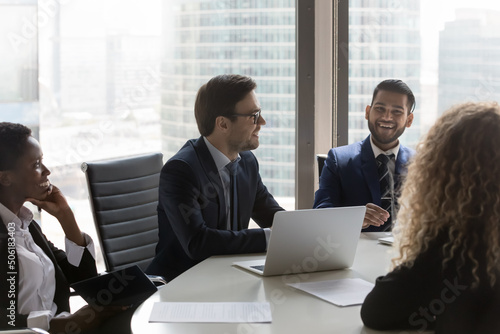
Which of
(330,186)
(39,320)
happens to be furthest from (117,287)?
(330,186)

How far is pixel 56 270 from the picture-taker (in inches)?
96.3

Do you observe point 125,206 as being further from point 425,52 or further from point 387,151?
point 425,52

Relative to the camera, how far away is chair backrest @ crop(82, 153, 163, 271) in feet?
9.66

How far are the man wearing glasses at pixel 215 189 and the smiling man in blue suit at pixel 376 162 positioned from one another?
0.44 metres

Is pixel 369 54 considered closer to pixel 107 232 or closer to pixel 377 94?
pixel 377 94

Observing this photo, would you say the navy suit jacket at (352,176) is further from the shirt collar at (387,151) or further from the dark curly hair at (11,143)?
the dark curly hair at (11,143)

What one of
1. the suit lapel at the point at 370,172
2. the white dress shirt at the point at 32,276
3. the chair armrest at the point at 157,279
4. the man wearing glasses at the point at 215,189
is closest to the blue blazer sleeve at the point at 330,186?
the suit lapel at the point at 370,172

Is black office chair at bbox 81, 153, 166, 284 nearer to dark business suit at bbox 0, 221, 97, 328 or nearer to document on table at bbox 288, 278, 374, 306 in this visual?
dark business suit at bbox 0, 221, 97, 328

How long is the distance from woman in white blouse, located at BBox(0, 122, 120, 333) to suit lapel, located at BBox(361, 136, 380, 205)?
149 centimetres

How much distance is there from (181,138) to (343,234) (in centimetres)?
222

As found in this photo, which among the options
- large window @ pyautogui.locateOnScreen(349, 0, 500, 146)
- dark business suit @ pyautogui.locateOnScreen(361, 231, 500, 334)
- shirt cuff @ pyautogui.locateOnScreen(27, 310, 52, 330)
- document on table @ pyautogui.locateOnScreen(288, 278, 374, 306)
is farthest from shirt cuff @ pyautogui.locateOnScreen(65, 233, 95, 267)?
large window @ pyautogui.locateOnScreen(349, 0, 500, 146)

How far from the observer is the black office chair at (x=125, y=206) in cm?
295

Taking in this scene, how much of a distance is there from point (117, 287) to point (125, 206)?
953 millimetres

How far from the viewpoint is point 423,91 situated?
407 cm
